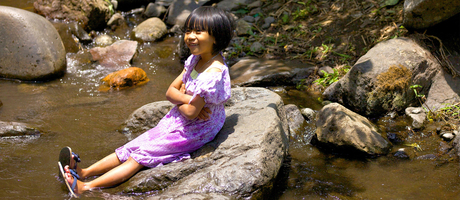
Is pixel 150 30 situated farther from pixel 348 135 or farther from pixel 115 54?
pixel 348 135

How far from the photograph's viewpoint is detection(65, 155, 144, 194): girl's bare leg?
117 inches

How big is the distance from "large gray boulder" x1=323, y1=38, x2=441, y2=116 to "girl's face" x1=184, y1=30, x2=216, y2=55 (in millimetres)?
2566

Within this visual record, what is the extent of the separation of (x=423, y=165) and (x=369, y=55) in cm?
186

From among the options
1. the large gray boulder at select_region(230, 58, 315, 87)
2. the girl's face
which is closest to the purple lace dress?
the girl's face

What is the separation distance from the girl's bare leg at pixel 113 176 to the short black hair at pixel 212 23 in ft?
4.32

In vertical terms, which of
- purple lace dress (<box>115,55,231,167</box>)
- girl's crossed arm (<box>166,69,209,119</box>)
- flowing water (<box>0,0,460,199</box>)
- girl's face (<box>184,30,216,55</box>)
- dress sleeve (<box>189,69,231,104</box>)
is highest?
girl's face (<box>184,30,216,55</box>)

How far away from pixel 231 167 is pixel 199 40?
44.6 inches

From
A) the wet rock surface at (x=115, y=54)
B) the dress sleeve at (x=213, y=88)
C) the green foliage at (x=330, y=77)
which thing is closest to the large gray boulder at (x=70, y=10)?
the wet rock surface at (x=115, y=54)

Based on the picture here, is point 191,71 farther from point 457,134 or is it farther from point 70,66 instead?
point 70,66

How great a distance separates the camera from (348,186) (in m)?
3.34

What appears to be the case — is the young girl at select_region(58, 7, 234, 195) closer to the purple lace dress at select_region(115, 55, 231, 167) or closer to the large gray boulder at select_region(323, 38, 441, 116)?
the purple lace dress at select_region(115, 55, 231, 167)

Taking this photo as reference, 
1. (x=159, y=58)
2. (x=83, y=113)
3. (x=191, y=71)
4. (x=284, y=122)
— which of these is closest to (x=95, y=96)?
(x=83, y=113)

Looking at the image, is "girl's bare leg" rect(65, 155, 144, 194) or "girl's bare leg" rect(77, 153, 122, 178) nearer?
"girl's bare leg" rect(65, 155, 144, 194)

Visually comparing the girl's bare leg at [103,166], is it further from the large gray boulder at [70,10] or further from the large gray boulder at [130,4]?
the large gray boulder at [130,4]
